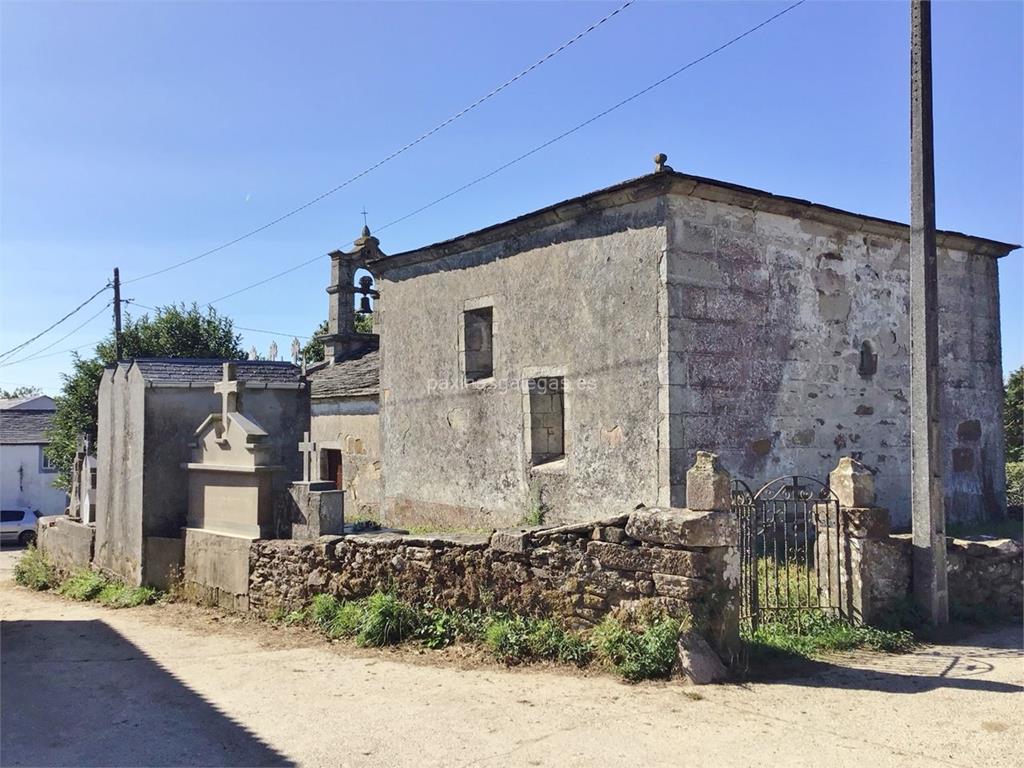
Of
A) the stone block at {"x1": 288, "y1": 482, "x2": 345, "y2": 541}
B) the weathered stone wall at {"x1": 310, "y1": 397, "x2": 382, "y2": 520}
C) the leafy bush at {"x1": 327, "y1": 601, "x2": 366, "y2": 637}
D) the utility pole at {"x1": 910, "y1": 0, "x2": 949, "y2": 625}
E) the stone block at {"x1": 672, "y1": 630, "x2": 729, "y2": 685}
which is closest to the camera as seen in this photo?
the stone block at {"x1": 672, "y1": 630, "x2": 729, "y2": 685}

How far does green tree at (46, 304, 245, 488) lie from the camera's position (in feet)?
84.9

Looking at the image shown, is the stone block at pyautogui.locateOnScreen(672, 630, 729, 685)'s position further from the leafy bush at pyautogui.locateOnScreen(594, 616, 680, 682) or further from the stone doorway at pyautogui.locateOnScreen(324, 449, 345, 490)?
the stone doorway at pyautogui.locateOnScreen(324, 449, 345, 490)

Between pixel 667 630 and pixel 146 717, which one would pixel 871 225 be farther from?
pixel 146 717

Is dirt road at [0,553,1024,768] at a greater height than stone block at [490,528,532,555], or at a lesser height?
lesser

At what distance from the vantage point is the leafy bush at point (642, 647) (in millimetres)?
5969

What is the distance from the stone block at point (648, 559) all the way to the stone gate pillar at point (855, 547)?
6.44 feet

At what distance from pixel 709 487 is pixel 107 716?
4.74 metres

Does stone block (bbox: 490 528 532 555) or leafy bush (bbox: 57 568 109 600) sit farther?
leafy bush (bbox: 57 568 109 600)

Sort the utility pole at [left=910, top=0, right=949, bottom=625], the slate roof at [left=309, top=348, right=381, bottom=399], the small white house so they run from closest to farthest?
the utility pole at [left=910, top=0, right=949, bottom=625] < the slate roof at [left=309, top=348, right=381, bottom=399] < the small white house

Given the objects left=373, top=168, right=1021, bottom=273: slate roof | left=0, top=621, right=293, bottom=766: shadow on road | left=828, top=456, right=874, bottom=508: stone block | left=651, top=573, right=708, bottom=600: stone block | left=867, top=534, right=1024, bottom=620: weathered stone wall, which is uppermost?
left=373, top=168, right=1021, bottom=273: slate roof

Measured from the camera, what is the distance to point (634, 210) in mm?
10008

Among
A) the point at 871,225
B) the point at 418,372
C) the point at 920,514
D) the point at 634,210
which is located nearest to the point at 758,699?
the point at 920,514

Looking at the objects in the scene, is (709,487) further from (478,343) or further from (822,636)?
(478,343)

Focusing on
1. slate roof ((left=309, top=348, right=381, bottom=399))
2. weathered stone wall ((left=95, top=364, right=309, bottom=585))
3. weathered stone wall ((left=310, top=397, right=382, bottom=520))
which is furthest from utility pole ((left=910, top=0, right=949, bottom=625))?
slate roof ((left=309, top=348, right=381, bottom=399))
